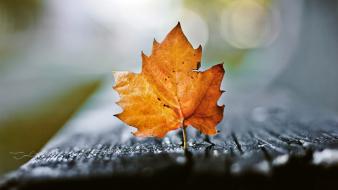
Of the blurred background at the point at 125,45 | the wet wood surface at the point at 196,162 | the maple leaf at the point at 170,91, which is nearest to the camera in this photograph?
the wet wood surface at the point at 196,162

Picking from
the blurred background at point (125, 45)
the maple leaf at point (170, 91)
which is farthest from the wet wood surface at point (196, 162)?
the blurred background at point (125, 45)

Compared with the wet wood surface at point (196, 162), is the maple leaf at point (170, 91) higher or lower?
higher

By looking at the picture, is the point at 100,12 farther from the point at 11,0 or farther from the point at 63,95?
→ the point at 63,95

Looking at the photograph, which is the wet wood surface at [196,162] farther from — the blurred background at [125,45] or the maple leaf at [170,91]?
the blurred background at [125,45]

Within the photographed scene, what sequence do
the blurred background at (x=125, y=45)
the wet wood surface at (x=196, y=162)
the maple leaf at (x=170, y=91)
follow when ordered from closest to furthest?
the wet wood surface at (x=196, y=162), the maple leaf at (x=170, y=91), the blurred background at (x=125, y=45)

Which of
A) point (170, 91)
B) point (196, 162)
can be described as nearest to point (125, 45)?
point (170, 91)

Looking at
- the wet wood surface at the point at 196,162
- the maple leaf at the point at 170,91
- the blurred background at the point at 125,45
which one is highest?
the blurred background at the point at 125,45
